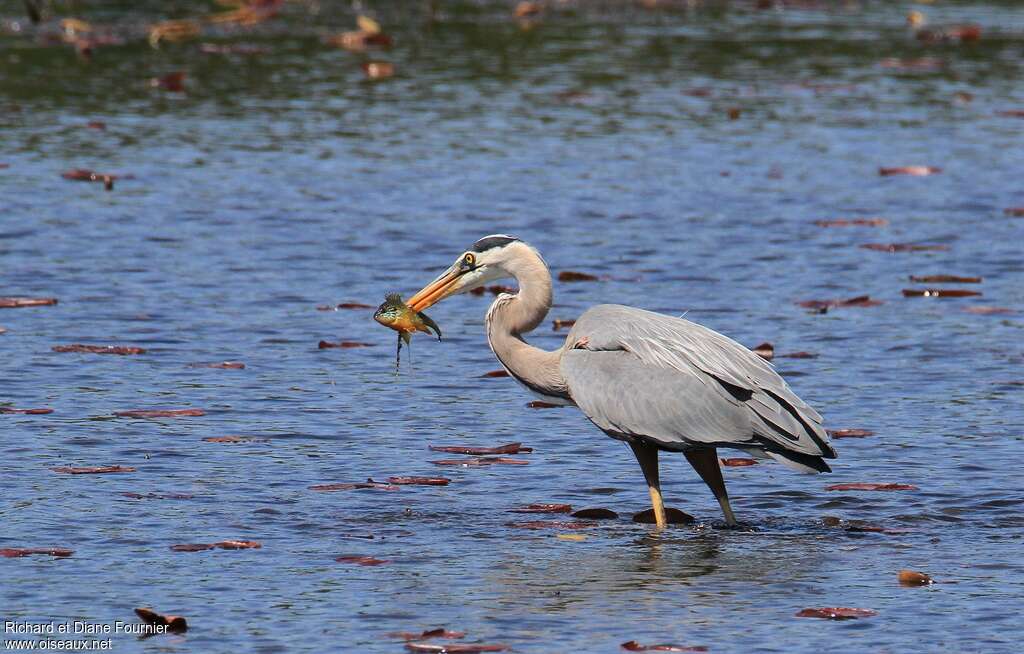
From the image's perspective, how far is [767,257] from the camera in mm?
16250

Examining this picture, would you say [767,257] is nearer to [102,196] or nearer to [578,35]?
[102,196]

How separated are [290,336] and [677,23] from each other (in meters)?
19.9

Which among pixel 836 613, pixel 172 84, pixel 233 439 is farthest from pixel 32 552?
pixel 172 84

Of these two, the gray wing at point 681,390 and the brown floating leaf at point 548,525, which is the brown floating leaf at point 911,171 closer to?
the gray wing at point 681,390

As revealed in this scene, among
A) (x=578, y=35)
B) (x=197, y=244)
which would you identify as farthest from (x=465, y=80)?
(x=197, y=244)

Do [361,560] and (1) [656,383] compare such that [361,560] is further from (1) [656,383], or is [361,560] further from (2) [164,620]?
(1) [656,383]

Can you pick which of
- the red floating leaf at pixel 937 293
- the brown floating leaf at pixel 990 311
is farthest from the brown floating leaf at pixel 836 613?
the red floating leaf at pixel 937 293

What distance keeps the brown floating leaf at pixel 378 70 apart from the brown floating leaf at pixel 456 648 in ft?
62.5

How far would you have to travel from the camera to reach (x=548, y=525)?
30.3 feet

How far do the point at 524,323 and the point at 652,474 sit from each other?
43.4 inches

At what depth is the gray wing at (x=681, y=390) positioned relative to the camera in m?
9.10

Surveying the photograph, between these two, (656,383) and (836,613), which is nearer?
(836,613)

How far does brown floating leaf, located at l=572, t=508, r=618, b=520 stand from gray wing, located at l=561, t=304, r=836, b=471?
1.23 ft

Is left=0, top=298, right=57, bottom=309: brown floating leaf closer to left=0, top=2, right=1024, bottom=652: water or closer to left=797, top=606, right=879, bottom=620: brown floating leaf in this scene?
left=0, top=2, right=1024, bottom=652: water
